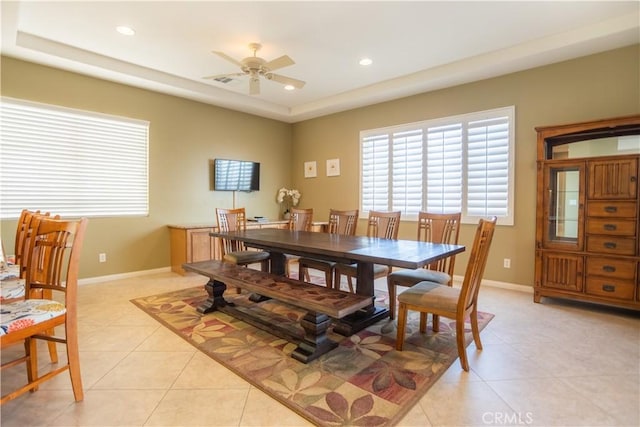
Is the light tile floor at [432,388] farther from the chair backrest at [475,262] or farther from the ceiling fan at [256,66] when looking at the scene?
the ceiling fan at [256,66]

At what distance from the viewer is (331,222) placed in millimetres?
4133

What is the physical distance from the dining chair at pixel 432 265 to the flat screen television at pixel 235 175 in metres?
3.38

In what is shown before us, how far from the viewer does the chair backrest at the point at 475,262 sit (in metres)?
2.04

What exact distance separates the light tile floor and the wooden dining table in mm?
759

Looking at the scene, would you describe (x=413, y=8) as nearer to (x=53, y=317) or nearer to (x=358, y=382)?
(x=358, y=382)

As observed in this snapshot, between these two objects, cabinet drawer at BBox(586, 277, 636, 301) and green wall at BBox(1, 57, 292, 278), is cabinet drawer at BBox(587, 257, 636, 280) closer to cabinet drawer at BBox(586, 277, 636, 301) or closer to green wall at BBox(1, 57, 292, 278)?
cabinet drawer at BBox(586, 277, 636, 301)

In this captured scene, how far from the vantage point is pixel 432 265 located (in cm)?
320

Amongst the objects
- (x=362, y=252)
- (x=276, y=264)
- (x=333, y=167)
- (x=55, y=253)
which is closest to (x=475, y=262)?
(x=362, y=252)

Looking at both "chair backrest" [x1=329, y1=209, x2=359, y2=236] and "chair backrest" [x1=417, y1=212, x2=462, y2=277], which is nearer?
"chair backrest" [x1=417, y1=212, x2=462, y2=277]

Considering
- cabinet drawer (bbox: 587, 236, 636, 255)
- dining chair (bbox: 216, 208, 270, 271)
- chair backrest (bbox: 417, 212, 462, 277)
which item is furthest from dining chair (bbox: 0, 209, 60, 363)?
cabinet drawer (bbox: 587, 236, 636, 255)

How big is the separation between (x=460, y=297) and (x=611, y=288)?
6.91ft

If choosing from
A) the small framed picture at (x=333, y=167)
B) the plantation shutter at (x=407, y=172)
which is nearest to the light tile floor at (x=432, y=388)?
the plantation shutter at (x=407, y=172)

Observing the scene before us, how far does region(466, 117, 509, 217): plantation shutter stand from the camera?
13.4 feet

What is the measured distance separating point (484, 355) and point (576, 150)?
8.26 ft
